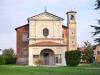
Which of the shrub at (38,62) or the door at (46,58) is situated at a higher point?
the door at (46,58)

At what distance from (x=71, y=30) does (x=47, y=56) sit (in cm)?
846

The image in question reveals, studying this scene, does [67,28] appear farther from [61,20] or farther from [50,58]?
[50,58]

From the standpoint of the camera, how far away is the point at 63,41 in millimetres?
75750

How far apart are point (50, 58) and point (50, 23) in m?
7.87

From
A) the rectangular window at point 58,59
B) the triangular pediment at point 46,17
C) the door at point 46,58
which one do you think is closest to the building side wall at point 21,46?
the triangular pediment at point 46,17

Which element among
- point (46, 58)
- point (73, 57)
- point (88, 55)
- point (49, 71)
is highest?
point (88, 55)

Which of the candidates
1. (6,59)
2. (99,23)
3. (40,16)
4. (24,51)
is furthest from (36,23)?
(99,23)

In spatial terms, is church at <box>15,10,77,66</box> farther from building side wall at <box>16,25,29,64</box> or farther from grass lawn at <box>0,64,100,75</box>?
grass lawn at <box>0,64,100,75</box>

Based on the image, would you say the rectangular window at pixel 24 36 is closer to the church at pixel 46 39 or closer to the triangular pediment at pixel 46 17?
the church at pixel 46 39

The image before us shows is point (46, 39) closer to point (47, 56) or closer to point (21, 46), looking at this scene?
point (47, 56)

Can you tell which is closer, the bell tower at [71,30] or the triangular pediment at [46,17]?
the triangular pediment at [46,17]

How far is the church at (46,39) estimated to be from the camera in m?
72.4

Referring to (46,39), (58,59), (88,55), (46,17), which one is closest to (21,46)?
(46,39)

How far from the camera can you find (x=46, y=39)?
7456 centimetres
